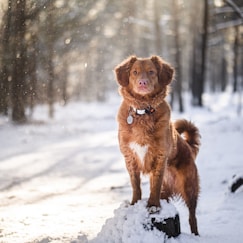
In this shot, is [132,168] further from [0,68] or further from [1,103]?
[1,103]

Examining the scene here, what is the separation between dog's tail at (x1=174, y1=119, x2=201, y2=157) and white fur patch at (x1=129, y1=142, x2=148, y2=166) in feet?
4.17

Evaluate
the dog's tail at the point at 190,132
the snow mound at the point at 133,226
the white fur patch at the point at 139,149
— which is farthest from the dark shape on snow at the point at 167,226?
the dog's tail at the point at 190,132

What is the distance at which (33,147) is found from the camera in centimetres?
1314

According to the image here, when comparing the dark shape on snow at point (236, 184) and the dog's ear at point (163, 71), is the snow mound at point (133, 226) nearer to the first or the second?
the dog's ear at point (163, 71)

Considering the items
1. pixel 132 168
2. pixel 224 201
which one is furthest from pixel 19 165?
pixel 132 168

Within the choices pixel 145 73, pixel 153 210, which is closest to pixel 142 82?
pixel 145 73

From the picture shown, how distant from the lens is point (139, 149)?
4059mm

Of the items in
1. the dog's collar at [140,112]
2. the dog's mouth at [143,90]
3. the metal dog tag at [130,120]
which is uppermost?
the dog's mouth at [143,90]

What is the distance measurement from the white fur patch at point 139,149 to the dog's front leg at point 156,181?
0.15m

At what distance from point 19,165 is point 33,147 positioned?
3.19m

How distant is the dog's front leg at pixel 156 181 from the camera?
Answer: 161 inches

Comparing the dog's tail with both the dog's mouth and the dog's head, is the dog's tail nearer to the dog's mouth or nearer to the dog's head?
the dog's head

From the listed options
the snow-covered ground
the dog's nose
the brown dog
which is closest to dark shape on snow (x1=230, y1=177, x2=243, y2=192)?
the snow-covered ground

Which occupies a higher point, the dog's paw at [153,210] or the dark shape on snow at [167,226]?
the dog's paw at [153,210]
